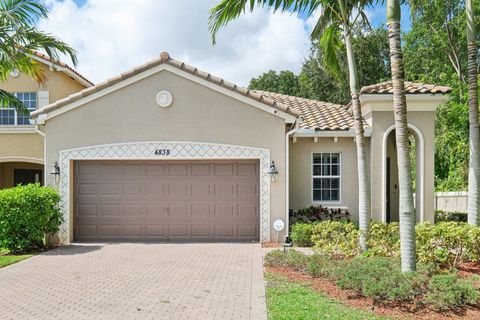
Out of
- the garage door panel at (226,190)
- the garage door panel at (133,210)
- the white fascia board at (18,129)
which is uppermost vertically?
the white fascia board at (18,129)

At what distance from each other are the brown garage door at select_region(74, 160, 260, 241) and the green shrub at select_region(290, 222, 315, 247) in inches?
54.5

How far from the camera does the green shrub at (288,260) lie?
399 inches

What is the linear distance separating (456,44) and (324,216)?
21.8 metres

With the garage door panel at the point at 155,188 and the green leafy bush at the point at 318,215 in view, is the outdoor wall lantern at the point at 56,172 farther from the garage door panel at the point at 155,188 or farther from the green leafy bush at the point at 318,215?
the green leafy bush at the point at 318,215

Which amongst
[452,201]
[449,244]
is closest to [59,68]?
[449,244]

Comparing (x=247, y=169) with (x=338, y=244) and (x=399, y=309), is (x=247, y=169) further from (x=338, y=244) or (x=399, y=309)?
(x=399, y=309)

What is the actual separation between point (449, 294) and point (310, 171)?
8876mm

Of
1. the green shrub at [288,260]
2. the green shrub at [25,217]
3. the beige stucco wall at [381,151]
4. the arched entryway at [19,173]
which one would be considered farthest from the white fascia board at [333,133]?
the arched entryway at [19,173]

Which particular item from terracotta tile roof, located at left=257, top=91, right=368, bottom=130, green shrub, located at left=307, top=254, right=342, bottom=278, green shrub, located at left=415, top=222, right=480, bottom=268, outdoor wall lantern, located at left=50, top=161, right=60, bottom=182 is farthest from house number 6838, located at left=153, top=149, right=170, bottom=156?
green shrub, located at left=415, top=222, right=480, bottom=268

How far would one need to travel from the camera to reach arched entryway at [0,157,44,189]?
21188 millimetres

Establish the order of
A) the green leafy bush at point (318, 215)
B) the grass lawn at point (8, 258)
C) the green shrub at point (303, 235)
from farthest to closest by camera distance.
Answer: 1. the green leafy bush at point (318, 215)
2. the green shrub at point (303, 235)
3. the grass lawn at point (8, 258)

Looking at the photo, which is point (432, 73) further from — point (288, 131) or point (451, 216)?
point (288, 131)

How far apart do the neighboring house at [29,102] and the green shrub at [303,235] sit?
11.0m

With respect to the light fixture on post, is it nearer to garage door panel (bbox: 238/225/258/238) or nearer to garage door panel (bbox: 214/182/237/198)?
garage door panel (bbox: 214/182/237/198)
